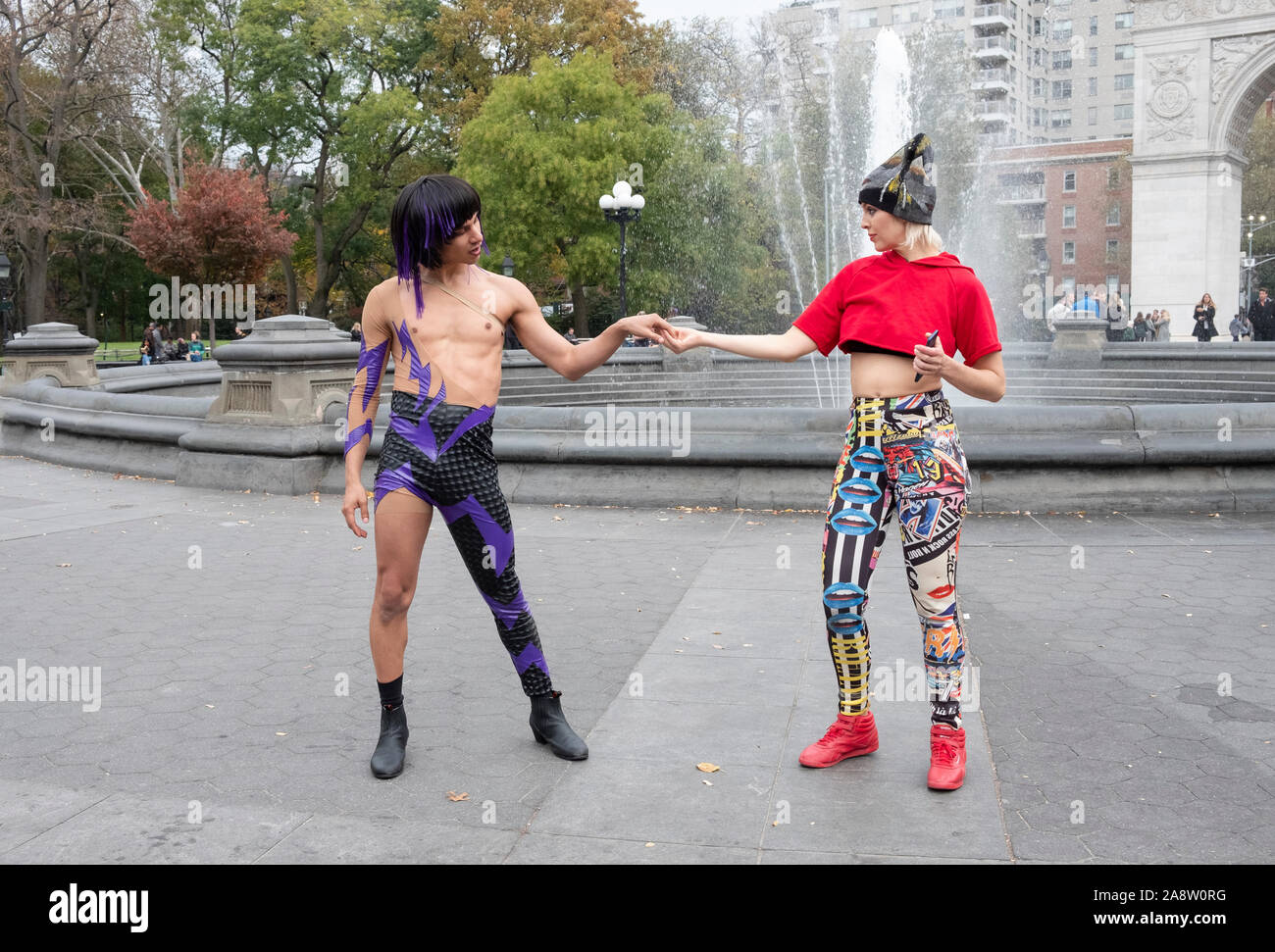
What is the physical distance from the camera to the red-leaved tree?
36428 mm

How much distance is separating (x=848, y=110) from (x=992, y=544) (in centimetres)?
4557

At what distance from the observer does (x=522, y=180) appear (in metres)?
36.6

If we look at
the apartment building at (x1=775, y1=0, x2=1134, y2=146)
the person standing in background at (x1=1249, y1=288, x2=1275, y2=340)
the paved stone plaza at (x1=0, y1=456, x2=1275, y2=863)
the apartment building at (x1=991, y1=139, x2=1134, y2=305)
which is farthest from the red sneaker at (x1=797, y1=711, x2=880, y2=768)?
the apartment building at (x1=775, y1=0, x2=1134, y2=146)

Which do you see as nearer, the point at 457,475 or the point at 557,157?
the point at 457,475

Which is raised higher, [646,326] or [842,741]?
[646,326]

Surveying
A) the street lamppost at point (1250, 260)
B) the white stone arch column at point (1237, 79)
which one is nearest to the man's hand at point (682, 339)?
the white stone arch column at point (1237, 79)

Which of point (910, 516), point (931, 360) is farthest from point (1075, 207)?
point (931, 360)

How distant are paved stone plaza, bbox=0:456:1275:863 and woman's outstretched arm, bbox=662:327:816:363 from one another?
1.37 m

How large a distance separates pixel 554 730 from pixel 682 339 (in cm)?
143

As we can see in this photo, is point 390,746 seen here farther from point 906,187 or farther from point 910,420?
point 906,187

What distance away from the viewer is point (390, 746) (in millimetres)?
4180

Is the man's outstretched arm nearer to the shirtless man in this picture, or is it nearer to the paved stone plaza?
the shirtless man

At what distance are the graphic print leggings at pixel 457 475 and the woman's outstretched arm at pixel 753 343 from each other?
674mm
